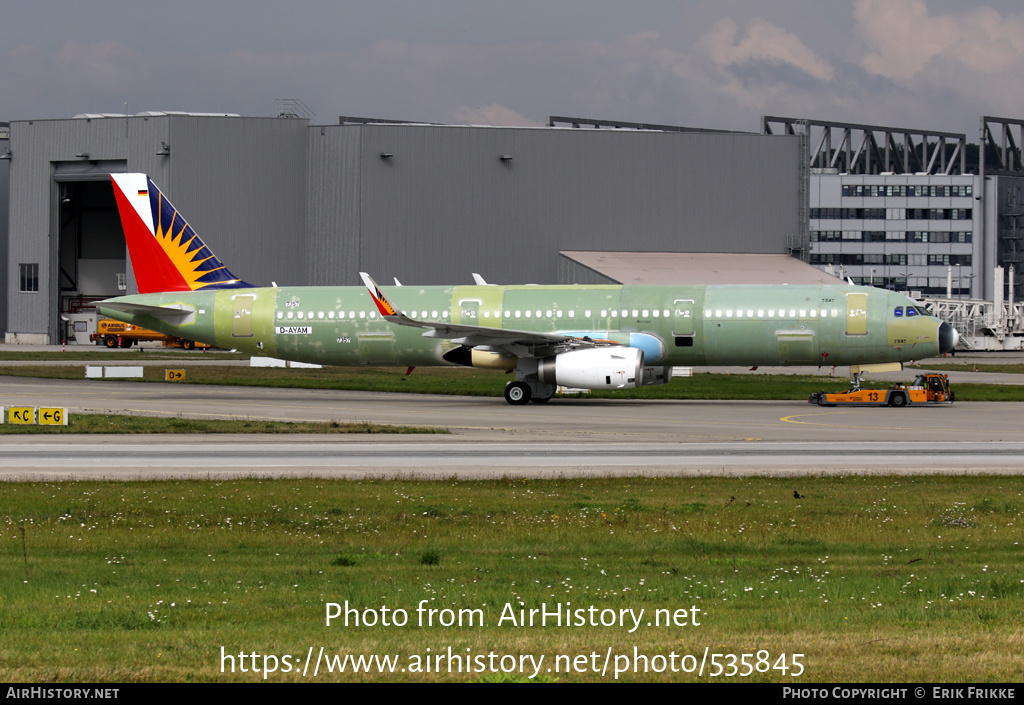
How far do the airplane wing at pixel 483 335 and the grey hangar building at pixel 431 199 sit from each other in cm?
4139

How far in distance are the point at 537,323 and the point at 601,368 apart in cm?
471

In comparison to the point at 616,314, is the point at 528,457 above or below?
below

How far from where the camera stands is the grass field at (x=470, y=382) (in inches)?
1871

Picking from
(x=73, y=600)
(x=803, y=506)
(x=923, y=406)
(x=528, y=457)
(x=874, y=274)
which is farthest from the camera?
(x=874, y=274)

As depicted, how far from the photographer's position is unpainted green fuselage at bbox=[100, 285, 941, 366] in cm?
4194

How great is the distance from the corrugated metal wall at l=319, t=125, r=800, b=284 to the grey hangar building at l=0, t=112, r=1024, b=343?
11 centimetres

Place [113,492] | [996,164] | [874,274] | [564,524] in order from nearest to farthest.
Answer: [564,524]
[113,492]
[874,274]
[996,164]

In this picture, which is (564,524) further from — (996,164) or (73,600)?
(996,164)

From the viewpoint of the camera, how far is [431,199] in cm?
8888

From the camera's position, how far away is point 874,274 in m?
164

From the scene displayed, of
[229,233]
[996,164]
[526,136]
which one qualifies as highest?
[996,164]

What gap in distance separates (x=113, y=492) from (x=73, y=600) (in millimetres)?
8837

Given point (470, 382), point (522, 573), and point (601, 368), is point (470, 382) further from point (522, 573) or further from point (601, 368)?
point (522, 573)
